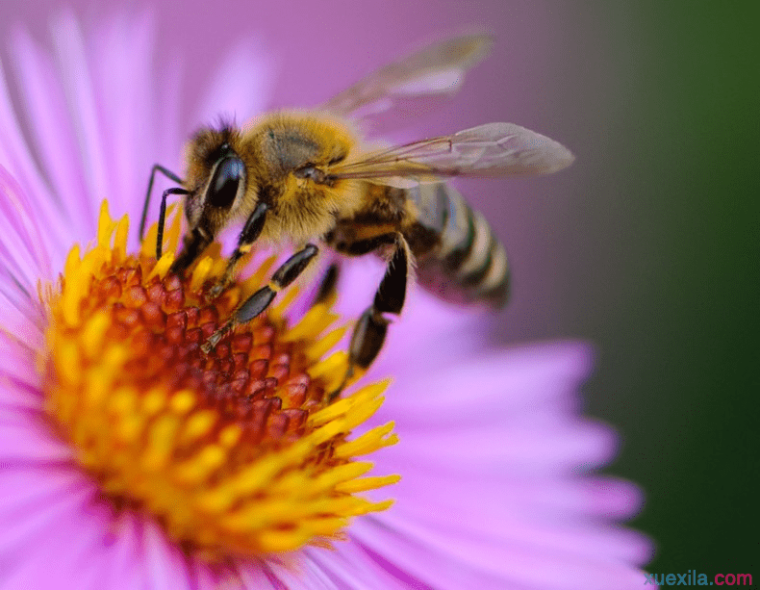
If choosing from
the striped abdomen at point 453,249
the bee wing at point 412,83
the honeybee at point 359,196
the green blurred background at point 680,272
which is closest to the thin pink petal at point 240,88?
the bee wing at point 412,83

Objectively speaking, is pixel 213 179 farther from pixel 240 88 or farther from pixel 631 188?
pixel 631 188

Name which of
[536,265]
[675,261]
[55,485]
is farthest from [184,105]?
[55,485]

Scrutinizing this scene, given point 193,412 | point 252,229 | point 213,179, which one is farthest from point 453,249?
point 193,412

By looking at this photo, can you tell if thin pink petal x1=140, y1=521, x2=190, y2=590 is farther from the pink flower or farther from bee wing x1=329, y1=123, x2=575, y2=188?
bee wing x1=329, y1=123, x2=575, y2=188

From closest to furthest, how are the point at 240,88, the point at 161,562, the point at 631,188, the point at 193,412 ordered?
the point at 161,562, the point at 193,412, the point at 240,88, the point at 631,188

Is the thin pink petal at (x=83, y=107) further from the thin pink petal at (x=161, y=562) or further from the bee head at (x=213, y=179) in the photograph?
the thin pink petal at (x=161, y=562)

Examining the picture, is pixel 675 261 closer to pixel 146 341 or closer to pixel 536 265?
pixel 536 265
